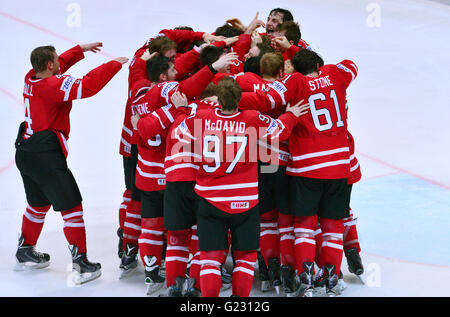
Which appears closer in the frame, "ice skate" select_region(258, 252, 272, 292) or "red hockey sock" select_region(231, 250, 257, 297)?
"red hockey sock" select_region(231, 250, 257, 297)

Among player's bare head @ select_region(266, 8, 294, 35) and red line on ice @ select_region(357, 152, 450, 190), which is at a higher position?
player's bare head @ select_region(266, 8, 294, 35)

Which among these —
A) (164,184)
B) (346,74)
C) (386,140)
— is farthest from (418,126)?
(164,184)

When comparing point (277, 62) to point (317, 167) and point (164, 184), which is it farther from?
point (164, 184)

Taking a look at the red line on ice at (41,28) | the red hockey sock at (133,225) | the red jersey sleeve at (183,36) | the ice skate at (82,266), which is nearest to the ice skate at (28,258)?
the ice skate at (82,266)

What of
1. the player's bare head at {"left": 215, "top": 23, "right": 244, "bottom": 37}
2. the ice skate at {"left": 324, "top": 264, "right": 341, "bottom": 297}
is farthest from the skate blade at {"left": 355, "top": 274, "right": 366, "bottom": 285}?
the player's bare head at {"left": 215, "top": 23, "right": 244, "bottom": 37}

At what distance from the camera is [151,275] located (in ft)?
18.3

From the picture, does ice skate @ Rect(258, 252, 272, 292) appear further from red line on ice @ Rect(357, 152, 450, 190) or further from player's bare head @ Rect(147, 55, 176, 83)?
red line on ice @ Rect(357, 152, 450, 190)

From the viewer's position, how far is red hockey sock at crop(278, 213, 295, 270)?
557 centimetres

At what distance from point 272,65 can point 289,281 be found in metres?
1.76

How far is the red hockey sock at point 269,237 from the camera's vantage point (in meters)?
5.66

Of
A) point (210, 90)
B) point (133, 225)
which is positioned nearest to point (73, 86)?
point (210, 90)

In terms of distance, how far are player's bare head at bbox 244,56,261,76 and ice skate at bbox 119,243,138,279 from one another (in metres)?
1.88

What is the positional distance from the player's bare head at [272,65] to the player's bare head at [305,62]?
0.18 meters

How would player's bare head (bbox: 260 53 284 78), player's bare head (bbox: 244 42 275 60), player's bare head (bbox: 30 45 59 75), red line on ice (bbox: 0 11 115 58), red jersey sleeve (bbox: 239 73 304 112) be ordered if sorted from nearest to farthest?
red jersey sleeve (bbox: 239 73 304 112) < player's bare head (bbox: 260 53 284 78) < player's bare head (bbox: 30 45 59 75) < player's bare head (bbox: 244 42 275 60) < red line on ice (bbox: 0 11 115 58)
